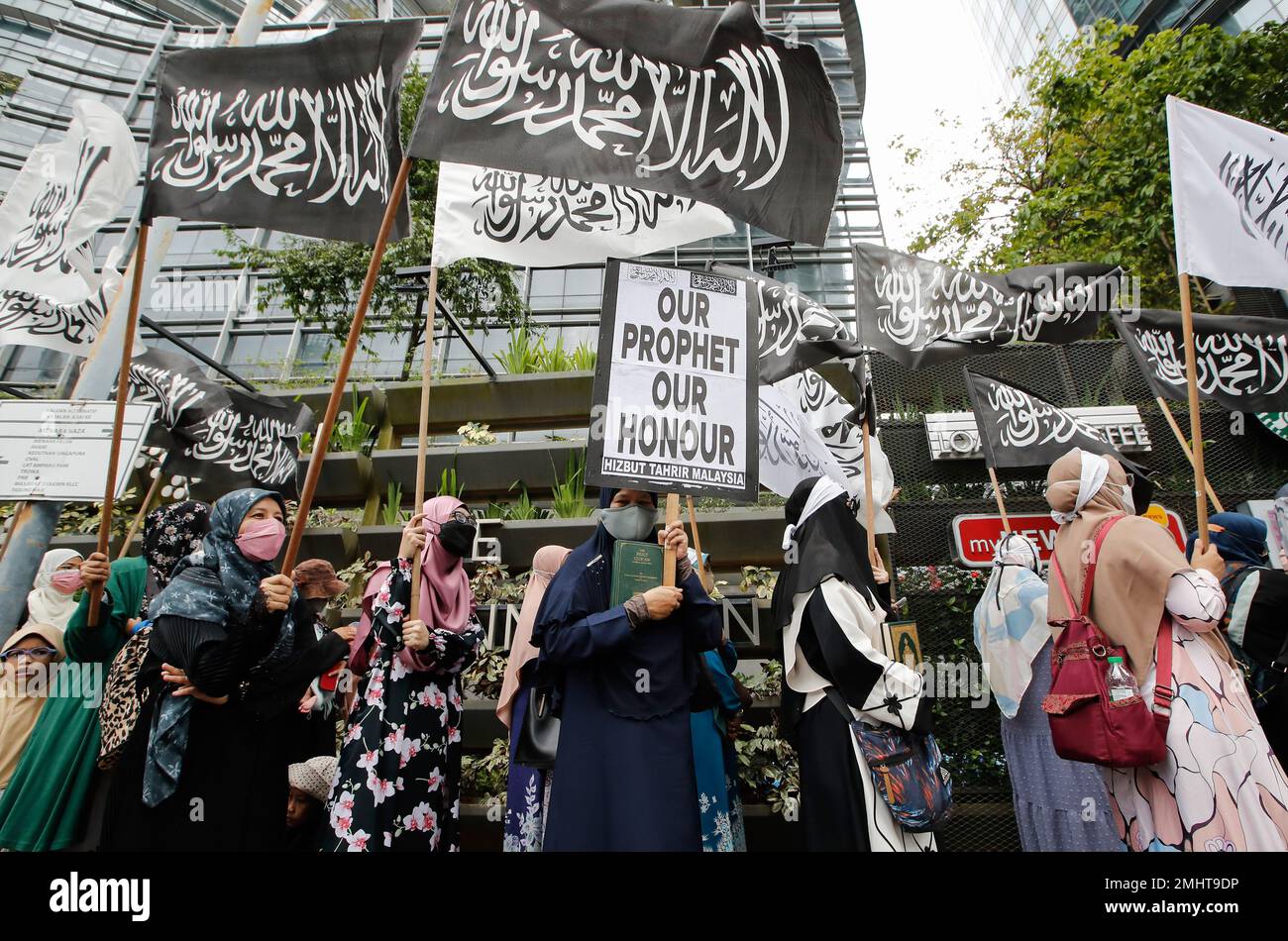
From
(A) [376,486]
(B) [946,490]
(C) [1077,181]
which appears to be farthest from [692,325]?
(C) [1077,181]

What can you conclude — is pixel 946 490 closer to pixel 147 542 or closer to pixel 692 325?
pixel 692 325

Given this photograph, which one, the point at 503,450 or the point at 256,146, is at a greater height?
the point at 256,146

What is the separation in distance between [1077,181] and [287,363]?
12556mm

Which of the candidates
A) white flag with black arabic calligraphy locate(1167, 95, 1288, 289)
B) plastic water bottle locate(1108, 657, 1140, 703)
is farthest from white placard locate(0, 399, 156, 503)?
white flag with black arabic calligraphy locate(1167, 95, 1288, 289)

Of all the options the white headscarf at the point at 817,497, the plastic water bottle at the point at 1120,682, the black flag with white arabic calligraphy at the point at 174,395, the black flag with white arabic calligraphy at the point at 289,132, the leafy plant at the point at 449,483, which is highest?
the black flag with white arabic calligraphy at the point at 289,132

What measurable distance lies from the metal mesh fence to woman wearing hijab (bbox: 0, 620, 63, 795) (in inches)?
234

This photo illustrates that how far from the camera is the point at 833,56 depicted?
58.0 ft

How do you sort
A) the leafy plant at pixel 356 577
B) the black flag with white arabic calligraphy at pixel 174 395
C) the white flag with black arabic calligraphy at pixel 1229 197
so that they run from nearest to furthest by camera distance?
the white flag with black arabic calligraphy at pixel 1229 197, the black flag with white arabic calligraphy at pixel 174 395, the leafy plant at pixel 356 577

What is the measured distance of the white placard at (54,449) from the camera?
174 inches

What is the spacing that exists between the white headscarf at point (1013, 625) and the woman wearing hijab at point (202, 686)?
3.80 meters

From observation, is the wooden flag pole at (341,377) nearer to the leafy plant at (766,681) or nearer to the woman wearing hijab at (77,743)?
the woman wearing hijab at (77,743)

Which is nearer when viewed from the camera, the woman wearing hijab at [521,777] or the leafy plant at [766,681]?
the woman wearing hijab at [521,777]

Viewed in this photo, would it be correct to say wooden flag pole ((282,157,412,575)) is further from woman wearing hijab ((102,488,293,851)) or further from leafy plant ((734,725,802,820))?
leafy plant ((734,725,802,820))

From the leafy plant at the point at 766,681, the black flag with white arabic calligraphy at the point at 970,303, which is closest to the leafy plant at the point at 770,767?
the leafy plant at the point at 766,681
